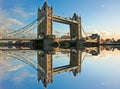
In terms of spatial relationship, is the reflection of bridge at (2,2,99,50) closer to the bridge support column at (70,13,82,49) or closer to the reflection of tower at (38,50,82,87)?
the bridge support column at (70,13,82,49)

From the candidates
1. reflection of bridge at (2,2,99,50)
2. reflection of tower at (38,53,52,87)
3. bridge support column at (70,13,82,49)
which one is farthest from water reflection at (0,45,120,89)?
bridge support column at (70,13,82,49)

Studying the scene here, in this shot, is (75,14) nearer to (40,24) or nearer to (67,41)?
Answer: (67,41)

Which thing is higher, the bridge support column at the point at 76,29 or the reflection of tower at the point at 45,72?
the bridge support column at the point at 76,29

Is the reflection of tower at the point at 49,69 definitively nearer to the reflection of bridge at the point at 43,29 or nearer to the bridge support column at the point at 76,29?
the reflection of bridge at the point at 43,29

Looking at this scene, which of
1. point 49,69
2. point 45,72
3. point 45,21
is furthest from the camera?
point 45,21

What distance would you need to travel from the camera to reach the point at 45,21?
48188 millimetres

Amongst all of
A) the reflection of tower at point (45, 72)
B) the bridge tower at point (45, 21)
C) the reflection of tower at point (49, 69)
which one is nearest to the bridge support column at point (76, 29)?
the bridge tower at point (45, 21)

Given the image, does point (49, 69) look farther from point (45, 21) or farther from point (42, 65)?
point (45, 21)

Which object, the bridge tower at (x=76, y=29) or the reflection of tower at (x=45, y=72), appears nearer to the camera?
the reflection of tower at (x=45, y=72)

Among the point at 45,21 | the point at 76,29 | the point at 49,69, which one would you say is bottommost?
the point at 49,69

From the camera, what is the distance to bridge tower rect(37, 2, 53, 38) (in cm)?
4806

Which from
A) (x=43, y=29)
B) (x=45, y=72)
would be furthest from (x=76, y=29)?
(x=45, y=72)

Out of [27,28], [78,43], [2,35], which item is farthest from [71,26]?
[2,35]

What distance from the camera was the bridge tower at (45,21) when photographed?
48062 mm
